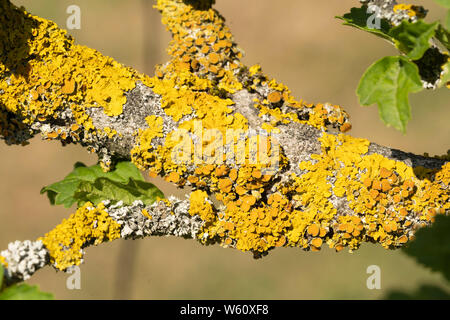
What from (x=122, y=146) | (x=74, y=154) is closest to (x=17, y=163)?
(x=74, y=154)

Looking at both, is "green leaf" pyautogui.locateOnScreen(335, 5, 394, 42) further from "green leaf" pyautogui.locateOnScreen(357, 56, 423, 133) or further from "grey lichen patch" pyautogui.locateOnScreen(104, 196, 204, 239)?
"grey lichen patch" pyautogui.locateOnScreen(104, 196, 204, 239)

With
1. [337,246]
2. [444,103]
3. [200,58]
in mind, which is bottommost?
[337,246]

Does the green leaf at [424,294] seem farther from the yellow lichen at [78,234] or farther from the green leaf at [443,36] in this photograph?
the yellow lichen at [78,234]

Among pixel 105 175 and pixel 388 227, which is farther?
pixel 105 175

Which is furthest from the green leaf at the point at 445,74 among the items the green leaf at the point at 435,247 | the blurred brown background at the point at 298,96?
the blurred brown background at the point at 298,96

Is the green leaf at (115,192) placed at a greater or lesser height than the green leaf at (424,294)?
greater

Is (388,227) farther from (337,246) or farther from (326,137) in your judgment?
(326,137)
